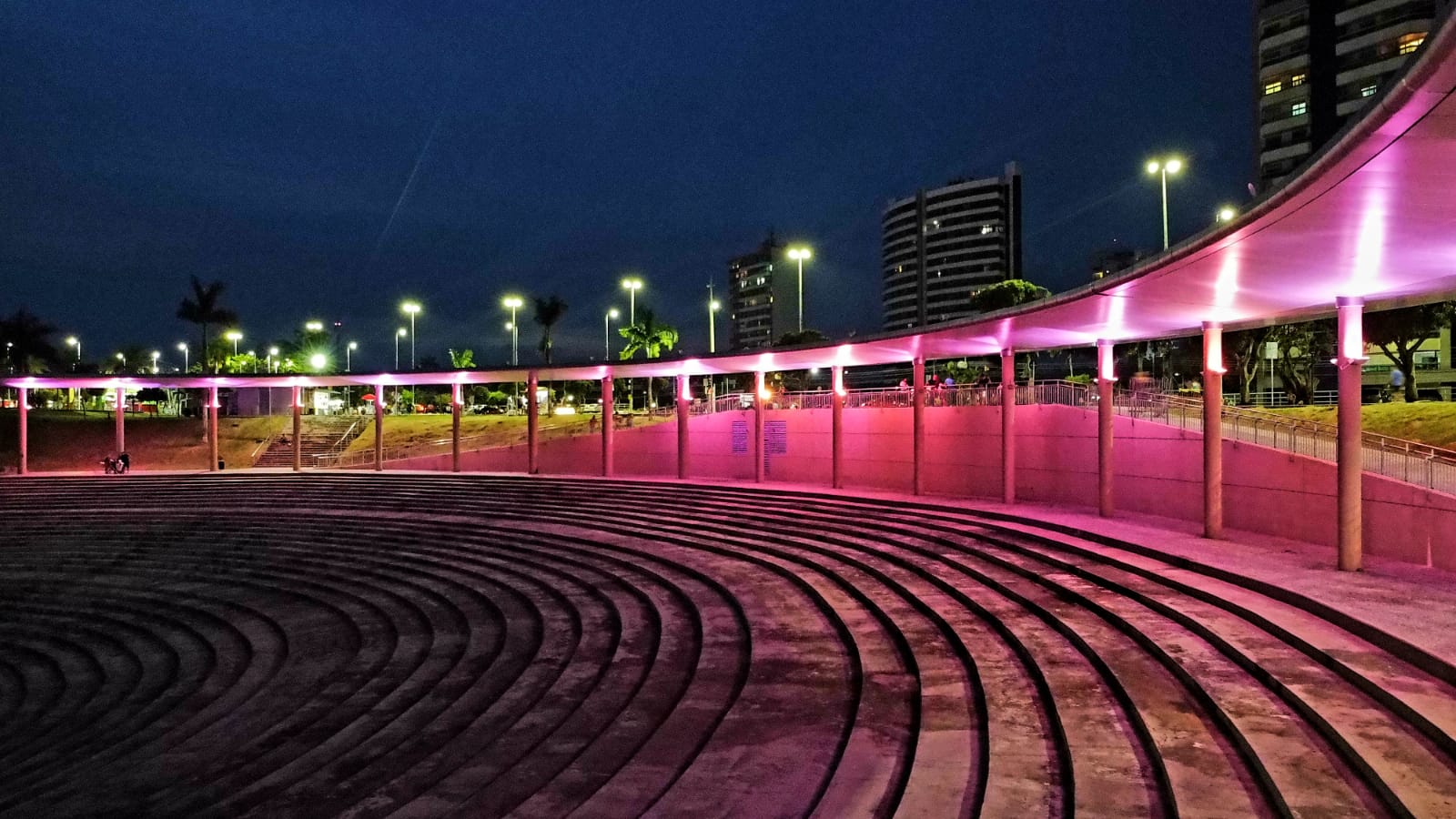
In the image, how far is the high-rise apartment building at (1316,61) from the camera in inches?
2093

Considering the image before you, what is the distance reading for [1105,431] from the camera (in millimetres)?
17047

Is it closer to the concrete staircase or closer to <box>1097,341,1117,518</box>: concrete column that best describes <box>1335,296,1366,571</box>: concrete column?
<box>1097,341,1117,518</box>: concrete column

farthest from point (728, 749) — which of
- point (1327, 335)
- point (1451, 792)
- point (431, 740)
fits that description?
point (1327, 335)

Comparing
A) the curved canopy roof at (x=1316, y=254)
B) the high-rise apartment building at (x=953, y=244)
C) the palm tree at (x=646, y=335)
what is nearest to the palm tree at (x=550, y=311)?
the palm tree at (x=646, y=335)

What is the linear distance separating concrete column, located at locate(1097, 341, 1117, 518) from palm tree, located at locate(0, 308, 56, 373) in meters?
78.9

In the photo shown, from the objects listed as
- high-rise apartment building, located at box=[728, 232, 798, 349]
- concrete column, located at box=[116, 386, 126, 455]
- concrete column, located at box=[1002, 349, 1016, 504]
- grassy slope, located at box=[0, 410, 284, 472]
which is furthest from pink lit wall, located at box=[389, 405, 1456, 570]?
high-rise apartment building, located at box=[728, 232, 798, 349]

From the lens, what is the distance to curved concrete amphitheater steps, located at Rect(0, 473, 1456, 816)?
584 cm

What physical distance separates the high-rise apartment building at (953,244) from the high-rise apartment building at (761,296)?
26421 millimetres

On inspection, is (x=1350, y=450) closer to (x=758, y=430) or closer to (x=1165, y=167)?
(x=1165, y=167)

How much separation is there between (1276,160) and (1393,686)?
222ft

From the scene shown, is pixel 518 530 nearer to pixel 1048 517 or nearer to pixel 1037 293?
pixel 1048 517

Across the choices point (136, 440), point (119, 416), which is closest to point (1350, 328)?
point (119, 416)

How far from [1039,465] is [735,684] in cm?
1390

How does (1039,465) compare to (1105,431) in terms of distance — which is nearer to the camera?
(1105,431)
